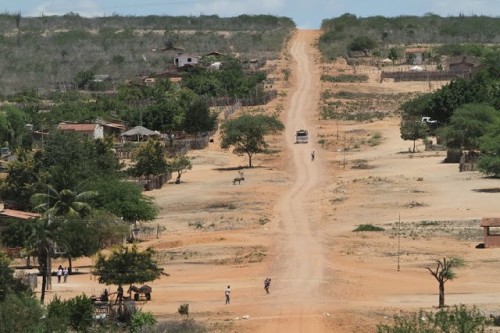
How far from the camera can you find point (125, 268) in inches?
1827

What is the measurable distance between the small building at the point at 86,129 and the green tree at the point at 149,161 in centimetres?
1654

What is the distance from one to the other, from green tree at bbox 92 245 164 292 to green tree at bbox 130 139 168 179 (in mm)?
31690

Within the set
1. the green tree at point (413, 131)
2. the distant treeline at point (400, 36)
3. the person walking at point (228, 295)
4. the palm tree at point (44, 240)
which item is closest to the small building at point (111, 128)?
the green tree at point (413, 131)

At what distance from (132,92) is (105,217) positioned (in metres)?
63.9

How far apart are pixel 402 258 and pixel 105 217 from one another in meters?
12.6

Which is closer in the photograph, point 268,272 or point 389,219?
point 268,272

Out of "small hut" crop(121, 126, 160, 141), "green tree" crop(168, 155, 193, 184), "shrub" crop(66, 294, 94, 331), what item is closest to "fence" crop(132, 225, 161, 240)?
"green tree" crop(168, 155, 193, 184)

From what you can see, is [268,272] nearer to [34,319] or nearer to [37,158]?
[34,319]

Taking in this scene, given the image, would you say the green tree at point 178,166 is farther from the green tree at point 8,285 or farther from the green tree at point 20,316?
the green tree at point 20,316

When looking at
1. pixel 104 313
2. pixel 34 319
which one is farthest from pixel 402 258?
pixel 34 319

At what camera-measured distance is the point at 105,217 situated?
5884cm

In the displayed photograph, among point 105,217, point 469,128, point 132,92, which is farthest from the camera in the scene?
point 132,92

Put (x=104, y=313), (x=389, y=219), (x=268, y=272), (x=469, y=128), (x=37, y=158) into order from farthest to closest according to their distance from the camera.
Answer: (x=469, y=128)
(x=37, y=158)
(x=389, y=219)
(x=268, y=272)
(x=104, y=313)

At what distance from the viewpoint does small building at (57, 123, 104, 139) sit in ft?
316
